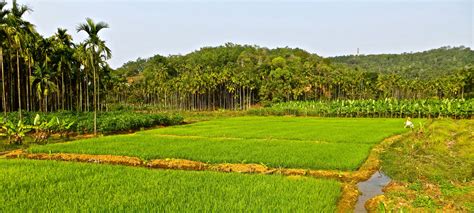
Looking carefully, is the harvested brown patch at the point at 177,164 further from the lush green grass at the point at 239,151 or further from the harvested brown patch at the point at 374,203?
the harvested brown patch at the point at 374,203

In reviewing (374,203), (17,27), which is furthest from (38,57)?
(374,203)

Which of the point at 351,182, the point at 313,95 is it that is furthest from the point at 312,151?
the point at 313,95

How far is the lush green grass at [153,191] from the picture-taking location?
8.89m

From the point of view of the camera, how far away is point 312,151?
18828mm

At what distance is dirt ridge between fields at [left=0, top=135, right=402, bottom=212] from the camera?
1204 centimetres

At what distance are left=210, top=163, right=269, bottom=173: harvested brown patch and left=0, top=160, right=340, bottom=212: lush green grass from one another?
6.00 ft

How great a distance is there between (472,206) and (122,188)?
9.10 m

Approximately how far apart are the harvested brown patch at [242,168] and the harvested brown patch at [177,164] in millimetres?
698

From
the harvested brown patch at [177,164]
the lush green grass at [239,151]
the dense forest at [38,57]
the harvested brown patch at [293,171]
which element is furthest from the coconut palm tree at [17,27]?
the harvested brown patch at [293,171]

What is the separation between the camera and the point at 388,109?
185 feet

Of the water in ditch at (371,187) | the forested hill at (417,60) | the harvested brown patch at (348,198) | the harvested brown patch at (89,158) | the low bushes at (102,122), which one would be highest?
the forested hill at (417,60)

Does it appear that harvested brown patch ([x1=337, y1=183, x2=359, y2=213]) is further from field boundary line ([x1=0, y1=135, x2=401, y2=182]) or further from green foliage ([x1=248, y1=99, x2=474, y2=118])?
green foliage ([x1=248, y1=99, x2=474, y2=118])

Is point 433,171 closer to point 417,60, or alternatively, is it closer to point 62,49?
point 62,49

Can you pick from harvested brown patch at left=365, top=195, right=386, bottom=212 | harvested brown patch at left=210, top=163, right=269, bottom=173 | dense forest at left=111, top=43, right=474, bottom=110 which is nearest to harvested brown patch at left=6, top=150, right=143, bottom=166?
harvested brown patch at left=210, top=163, right=269, bottom=173
